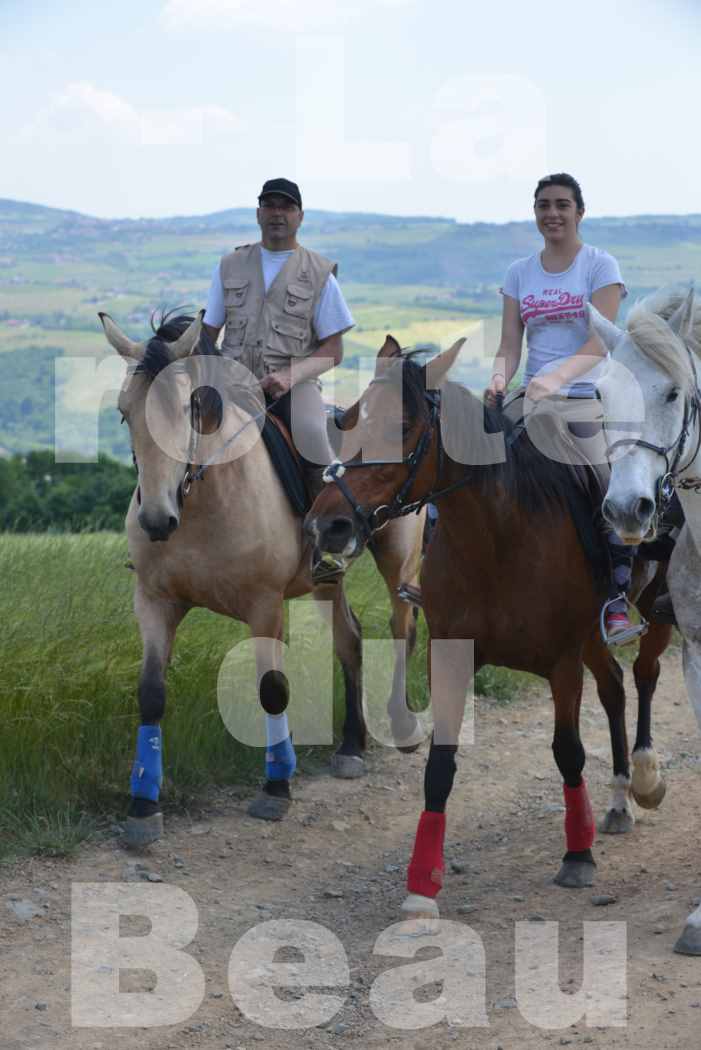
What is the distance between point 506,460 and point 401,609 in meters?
2.82

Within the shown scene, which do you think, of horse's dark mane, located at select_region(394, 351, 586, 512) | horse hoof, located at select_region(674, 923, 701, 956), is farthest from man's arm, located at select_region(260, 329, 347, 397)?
horse hoof, located at select_region(674, 923, 701, 956)

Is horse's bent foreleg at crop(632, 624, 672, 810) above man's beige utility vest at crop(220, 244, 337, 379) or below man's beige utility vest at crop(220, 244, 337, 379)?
below

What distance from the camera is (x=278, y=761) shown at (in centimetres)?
645

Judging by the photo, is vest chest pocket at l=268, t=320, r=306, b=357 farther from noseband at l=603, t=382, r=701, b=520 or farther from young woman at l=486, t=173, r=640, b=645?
noseband at l=603, t=382, r=701, b=520

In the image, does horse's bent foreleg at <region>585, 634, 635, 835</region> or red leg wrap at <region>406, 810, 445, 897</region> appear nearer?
red leg wrap at <region>406, 810, 445, 897</region>

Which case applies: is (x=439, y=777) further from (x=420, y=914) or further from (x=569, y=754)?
(x=569, y=754)

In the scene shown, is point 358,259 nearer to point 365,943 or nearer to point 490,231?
point 490,231

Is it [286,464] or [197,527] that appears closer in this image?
[197,527]

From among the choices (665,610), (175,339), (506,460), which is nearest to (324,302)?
(175,339)

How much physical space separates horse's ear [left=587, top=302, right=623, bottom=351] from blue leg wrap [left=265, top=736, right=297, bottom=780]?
2.81m

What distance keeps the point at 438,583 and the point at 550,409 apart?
102cm

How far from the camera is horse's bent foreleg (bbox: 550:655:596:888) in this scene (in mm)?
5352

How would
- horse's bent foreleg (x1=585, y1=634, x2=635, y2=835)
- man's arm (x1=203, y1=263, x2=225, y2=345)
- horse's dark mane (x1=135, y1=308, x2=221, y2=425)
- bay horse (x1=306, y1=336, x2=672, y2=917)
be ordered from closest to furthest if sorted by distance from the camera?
bay horse (x1=306, y1=336, x2=672, y2=917) < horse's dark mane (x1=135, y1=308, x2=221, y2=425) < horse's bent foreleg (x1=585, y1=634, x2=635, y2=835) < man's arm (x1=203, y1=263, x2=225, y2=345)
